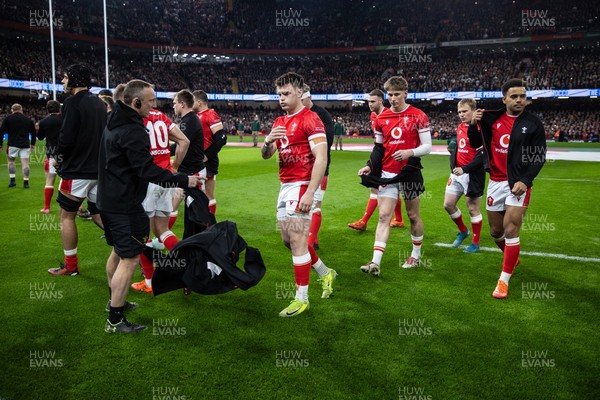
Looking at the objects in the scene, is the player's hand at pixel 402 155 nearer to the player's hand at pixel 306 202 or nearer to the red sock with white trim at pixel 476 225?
the player's hand at pixel 306 202

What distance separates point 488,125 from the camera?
571cm

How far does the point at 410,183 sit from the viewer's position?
6.11m

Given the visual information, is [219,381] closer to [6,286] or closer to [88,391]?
[88,391]

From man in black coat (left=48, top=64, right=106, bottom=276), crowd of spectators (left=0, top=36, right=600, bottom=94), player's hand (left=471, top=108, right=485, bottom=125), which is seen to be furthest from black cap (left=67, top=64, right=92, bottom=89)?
crowd of spectators (left=0, top=36, right=600, bottom=94)

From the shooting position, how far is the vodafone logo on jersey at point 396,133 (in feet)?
20.1

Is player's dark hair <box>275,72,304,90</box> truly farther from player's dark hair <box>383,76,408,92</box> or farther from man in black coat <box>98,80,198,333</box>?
player's dark hair <box>383,76,408,92</box>

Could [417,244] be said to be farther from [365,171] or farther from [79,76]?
[79,76]

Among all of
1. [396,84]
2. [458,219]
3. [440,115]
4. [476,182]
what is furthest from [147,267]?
[440,115]

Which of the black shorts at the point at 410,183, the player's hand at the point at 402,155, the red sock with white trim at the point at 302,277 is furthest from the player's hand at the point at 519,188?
the red sock with white trim at the point at 302,277

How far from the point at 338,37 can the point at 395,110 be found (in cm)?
5880

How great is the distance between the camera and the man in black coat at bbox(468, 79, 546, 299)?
207 inches

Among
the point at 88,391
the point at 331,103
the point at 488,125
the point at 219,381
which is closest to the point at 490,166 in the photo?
the point at 488,125

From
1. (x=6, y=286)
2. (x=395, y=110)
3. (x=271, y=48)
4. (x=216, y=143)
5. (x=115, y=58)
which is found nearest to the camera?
(x=6, y=286)

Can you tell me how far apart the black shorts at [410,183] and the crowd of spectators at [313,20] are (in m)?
50.0
